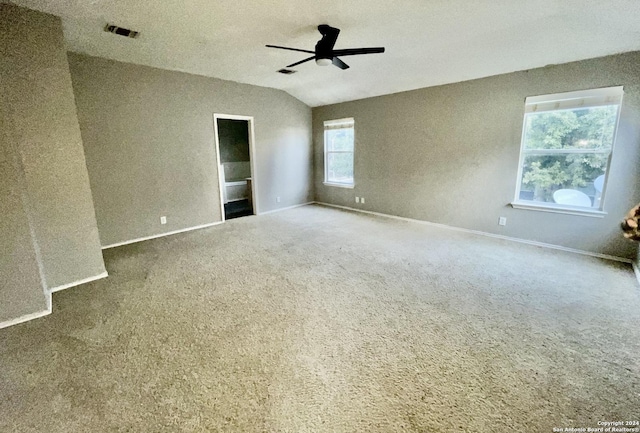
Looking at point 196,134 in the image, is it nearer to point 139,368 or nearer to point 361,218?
point 361,218

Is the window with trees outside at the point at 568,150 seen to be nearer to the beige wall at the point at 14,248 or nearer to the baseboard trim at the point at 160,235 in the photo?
the baseboard trim at the point at 160,235

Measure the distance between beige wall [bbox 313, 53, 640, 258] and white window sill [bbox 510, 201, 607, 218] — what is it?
0.07m

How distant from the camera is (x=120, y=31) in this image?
10.0 ft

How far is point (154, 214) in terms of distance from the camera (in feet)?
14.8

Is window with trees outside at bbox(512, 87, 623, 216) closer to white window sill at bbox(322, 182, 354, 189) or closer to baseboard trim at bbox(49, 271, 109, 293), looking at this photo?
white window sill at bbox(322, 182, 354, 189)

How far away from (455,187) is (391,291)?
287 centimetres

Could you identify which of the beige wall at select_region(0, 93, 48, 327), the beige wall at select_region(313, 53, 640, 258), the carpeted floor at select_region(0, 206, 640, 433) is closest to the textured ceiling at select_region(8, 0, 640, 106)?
the beige wall at select_region(313, 53, 640, 258)

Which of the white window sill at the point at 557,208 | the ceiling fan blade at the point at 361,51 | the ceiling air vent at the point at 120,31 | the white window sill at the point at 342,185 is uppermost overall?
the ceiling air vent at the point at 120,31

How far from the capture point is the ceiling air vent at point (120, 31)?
2.95 metres

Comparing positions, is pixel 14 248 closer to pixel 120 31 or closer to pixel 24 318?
pixel 24 318

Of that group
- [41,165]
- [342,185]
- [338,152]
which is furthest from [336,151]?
[41,165]

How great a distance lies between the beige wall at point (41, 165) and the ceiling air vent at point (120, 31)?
1.46 ft

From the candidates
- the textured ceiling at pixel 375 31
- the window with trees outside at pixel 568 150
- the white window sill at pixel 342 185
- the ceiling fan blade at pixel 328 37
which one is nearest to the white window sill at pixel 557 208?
the window with trees outside at pixel 568 150

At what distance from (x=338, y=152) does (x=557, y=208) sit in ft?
14.0
